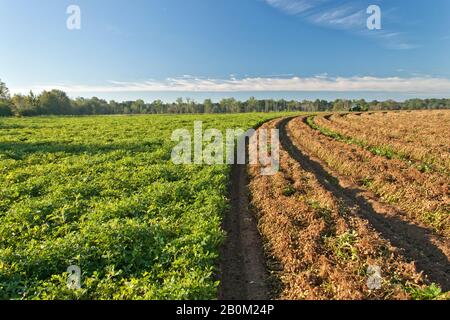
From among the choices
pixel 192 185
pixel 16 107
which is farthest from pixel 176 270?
pixel 16 107

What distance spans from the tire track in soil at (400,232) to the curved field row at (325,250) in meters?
0.13

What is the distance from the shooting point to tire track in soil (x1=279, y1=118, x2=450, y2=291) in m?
6.57

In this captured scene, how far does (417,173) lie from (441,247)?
20.7 ft

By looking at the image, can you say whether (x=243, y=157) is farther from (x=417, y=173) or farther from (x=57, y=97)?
(x=57, y=97)

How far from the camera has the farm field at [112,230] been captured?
5.47 meters

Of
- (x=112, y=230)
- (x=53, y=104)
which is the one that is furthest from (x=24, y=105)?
(x=112, y=230)

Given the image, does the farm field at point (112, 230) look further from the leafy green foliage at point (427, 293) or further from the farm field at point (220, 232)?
the leafy green foliage at point (427, 293)

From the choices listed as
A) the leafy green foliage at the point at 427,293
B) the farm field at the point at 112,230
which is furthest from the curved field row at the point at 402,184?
the farm field at the point at 112,230

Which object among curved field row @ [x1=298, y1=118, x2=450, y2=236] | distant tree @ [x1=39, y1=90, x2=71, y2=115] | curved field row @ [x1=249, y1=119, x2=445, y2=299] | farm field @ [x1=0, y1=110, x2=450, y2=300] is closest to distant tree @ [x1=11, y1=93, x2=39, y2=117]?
distant tree @ [x1=39, y1=90, x2=71, y2=115]

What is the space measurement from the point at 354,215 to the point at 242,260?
13.2 feet

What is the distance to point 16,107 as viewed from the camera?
8094cm

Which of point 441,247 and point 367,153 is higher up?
point 367,153

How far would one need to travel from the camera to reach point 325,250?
277 inches

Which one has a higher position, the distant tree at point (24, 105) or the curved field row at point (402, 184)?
the distant tree at point (24, 105)
